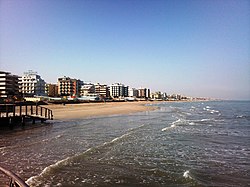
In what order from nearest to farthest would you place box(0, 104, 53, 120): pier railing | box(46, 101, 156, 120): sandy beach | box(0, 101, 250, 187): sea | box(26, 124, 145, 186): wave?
box(26, 124, 145, 186): wave → box(0, 101, 250, 187): sea → box(0, 104, 53, 120): pier railing → box(46, 101, 156, 120): sandy beach

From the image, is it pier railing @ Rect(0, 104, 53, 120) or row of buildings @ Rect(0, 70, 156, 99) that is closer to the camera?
pier railing @ Rect(0, 104, 53, 120)

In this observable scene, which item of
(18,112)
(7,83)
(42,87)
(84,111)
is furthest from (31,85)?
(18,112)

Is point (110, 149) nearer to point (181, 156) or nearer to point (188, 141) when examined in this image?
point (181, 156)

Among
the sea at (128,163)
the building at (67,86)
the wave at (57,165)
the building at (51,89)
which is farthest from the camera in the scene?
the building at (51,89)

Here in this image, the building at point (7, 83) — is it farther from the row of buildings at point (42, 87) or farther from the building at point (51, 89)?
the building at point (51, 89)

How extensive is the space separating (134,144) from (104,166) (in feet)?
15.3

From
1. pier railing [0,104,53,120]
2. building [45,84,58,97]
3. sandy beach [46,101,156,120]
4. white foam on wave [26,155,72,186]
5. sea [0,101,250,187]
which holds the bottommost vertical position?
sandy beach [46,101,156,120]

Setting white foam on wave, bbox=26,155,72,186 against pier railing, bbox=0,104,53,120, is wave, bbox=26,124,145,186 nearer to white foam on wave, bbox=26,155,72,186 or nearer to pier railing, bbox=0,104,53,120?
white foam on wave, bbox=26,155,72,186

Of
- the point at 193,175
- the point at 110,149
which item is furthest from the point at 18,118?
the point at 193,175

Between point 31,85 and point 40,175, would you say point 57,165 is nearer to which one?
point 40,175

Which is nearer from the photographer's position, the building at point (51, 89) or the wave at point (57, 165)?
the wave at point (57, 165)

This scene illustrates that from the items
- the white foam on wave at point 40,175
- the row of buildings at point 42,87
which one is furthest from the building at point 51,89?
the white foam on wave at point 40,175

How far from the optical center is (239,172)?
8.26 m

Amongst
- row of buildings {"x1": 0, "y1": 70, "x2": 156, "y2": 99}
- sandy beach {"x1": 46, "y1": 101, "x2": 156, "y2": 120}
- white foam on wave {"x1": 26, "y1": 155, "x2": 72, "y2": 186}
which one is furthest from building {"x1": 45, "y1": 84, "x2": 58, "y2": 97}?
white foam on wave {"x1": 26, "y1": 155, "x2": 72, "y2": 186}
